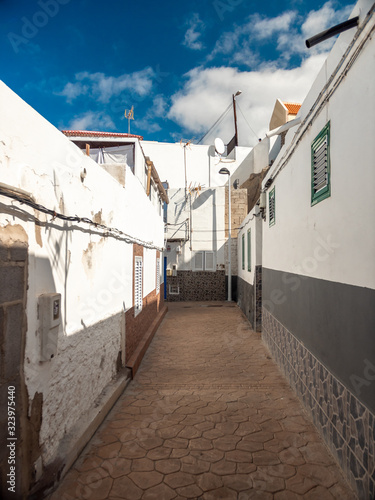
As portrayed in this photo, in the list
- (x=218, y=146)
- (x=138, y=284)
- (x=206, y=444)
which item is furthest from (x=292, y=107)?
(x=206, y=444)

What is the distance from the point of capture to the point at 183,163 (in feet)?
71.6

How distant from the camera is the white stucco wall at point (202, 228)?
682 inches

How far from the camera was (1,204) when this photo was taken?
2.33 metres

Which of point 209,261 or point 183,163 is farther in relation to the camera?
point 183,163

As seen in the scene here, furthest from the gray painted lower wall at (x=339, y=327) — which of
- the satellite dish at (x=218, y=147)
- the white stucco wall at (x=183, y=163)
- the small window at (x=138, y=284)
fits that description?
the white stucco wall at (x=183, y=163)

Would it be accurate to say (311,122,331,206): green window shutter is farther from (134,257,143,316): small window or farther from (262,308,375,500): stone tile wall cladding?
(134,257,143,316): small window

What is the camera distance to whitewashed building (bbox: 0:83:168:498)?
2.47m

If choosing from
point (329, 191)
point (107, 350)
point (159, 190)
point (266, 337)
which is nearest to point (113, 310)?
point (107, 350)

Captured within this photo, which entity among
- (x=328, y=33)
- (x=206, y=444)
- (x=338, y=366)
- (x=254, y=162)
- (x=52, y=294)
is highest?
(x=254, y=162)

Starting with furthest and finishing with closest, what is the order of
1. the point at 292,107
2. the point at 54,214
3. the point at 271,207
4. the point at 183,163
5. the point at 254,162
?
1. the point at 254,162
2. the point at 183,163
3. the point at 292,107
4. the point at 271,207
5. the point at 54,214

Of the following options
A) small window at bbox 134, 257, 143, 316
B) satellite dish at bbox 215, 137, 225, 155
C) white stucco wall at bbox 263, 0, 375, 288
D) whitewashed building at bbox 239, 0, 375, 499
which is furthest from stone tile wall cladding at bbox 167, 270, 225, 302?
white stucco wall at bbox 263, 0, 375, 288

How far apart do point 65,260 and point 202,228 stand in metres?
14.2

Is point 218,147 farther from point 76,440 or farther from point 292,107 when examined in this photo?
point 76,440

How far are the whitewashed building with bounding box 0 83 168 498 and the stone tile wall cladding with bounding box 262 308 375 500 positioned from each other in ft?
9.58
